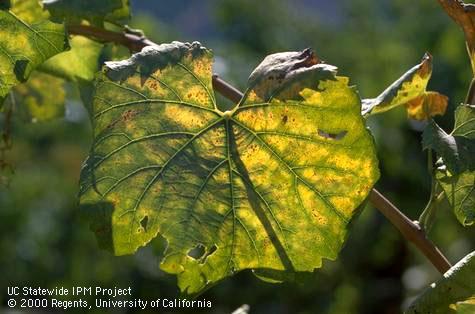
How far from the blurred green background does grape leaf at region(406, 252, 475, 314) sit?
10.2ft

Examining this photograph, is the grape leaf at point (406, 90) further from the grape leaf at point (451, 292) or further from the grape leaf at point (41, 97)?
the grape leaf at point (41, 97)

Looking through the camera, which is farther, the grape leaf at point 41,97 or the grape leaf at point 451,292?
the grape leaf at point 41,97

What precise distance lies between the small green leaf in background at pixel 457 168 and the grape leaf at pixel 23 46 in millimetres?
368

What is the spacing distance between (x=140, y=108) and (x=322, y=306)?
12.9 feet

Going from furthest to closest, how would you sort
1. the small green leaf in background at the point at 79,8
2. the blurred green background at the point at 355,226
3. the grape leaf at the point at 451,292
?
the blurred green background at the point at 355,226, the small green leaf in background at the point at 79,8, the grape leaf at the point at 451,292

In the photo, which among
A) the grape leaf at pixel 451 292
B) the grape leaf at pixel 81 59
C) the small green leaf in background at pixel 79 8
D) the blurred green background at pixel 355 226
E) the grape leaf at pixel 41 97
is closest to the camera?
the grape leaf at pixel 451 292

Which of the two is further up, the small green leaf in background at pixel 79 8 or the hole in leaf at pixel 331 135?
the small green leaf in background at pixel 79 8

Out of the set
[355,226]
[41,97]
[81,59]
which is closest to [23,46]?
[81,59]

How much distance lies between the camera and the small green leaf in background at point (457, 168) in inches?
32.2

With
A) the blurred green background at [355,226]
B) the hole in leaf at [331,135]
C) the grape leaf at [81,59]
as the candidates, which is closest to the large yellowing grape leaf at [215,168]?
the hole in leaf at [331,135]

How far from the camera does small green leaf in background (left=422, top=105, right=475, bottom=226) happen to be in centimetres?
82

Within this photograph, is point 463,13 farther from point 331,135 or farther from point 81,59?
point 81,59

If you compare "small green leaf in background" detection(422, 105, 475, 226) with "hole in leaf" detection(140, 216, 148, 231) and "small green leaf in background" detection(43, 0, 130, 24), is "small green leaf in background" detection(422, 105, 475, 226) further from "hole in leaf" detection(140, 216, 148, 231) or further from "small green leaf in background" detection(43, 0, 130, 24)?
"small green leaf in background" detection(43, 0, 130, 24)

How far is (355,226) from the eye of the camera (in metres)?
4.27
